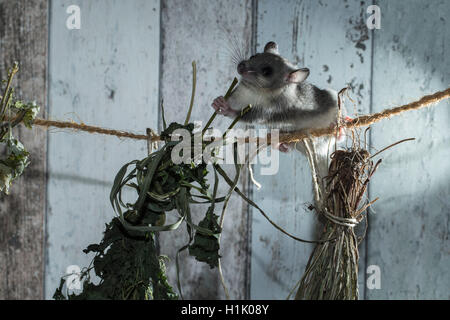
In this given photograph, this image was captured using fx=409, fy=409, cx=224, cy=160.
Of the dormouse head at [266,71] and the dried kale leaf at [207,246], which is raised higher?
the dormouse head at [266,71]

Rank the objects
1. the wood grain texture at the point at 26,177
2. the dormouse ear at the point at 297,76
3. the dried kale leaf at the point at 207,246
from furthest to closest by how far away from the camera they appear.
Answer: the wood grain texture at the point at 26,177, the dormouse ear at the point at 297,76, the dried kale leaf at the point at 207,246

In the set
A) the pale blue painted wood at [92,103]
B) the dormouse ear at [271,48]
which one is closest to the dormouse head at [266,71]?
the dormouse ear at [271,48]

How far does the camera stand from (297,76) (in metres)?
0.98

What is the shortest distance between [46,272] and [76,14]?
29.4 inches

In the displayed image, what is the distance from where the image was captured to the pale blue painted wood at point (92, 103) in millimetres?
1165

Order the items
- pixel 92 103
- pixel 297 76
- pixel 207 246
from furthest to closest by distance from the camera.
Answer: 1. pixel 92 103
2. pixel 297 76
3. pixel 207 246

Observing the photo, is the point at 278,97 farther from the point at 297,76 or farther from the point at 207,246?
the point at 207,246

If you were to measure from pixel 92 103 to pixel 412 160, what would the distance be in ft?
3.15

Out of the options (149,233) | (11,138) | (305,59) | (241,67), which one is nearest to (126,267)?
(149,233)

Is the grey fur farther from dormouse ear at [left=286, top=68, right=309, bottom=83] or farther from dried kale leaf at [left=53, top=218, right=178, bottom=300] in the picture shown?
dried kale leaf at [left=53, top=218, right=178, bottom=300]

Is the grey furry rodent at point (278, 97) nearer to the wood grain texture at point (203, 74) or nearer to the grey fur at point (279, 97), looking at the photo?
the grey fur at point (279, 97)

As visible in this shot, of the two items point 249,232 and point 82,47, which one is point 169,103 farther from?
point 249,232

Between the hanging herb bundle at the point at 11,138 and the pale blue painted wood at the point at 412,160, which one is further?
the pale blue painted wood at the point at 412,160

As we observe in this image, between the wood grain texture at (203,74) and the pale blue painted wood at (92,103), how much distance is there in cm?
4
